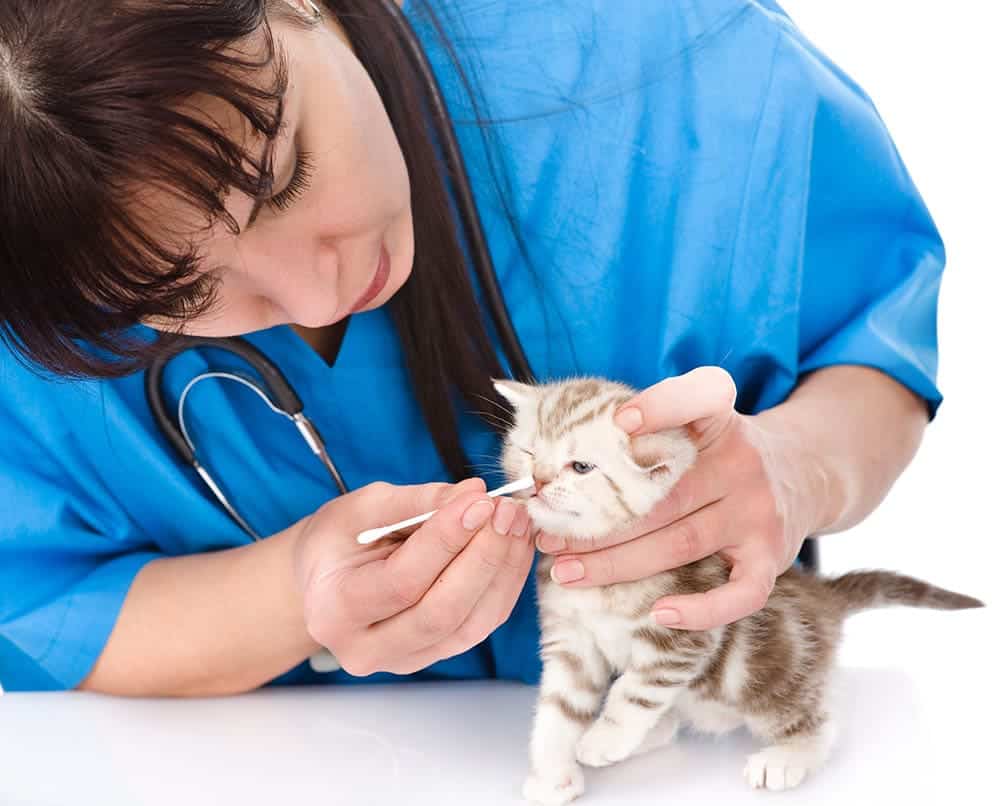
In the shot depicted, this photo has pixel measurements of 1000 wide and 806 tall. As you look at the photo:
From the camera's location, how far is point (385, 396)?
1146mm

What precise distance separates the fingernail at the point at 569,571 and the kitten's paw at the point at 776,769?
0.23 metres

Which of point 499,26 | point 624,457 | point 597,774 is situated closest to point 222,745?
point 597,774

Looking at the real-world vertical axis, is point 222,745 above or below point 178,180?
below

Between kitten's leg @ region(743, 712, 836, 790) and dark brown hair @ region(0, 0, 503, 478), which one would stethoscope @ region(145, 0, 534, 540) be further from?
kitten's leg @ region(743, 712, 836, 790)

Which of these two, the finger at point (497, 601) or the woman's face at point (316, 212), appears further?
the finger at point (497, 601)

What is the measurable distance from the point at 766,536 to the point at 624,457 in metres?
0.16

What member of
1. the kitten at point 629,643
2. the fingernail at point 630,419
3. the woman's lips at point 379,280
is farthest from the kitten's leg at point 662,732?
the woman's lips at point 379,280

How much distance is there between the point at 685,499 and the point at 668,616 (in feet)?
0.34

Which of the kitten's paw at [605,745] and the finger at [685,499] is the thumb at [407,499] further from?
the kitten's paw at [605,745]

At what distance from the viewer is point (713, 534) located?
3.03 feet

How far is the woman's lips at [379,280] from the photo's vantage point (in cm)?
96

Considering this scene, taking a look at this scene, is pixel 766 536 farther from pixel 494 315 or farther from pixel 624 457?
pixel 494 315

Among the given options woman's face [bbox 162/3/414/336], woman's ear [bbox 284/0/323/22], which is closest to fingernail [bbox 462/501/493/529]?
woman's face [bbox 162/3/414/336]

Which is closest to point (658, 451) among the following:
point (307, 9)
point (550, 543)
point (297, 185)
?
point (550, 543)
